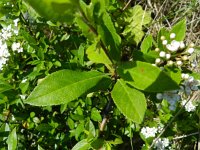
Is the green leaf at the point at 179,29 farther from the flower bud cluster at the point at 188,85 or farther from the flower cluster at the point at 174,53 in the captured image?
the flower bud cluster at the point at 188,85

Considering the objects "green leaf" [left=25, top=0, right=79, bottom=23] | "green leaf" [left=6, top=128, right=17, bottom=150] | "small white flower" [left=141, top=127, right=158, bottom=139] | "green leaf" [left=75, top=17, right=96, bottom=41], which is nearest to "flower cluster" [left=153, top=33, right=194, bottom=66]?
"green leaf" [left=75, top=17, right=96, bottom=41]

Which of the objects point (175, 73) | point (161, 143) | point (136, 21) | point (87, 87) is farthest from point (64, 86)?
point (136, 21)

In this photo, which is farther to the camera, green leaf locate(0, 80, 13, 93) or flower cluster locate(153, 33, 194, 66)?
green leaf locate(0, 80, 13, 93)

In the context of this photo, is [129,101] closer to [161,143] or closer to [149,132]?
[149,132]

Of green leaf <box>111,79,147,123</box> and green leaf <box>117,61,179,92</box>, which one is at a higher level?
green leaf <box>117,61,179,92</box>

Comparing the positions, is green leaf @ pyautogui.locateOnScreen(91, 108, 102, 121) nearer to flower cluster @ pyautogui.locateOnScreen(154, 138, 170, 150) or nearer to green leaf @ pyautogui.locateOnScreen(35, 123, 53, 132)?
green leaf @ pyautogui.locateOnScreen(35, 123, 53, 132)

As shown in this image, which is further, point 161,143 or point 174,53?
point 161,143
